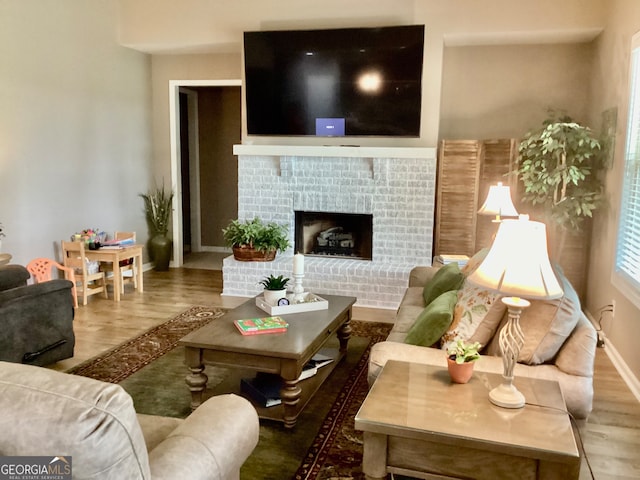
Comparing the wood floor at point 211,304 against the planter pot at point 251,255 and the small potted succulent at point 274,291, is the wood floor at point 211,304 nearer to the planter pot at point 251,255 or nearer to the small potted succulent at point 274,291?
the planter pot at point 251,255

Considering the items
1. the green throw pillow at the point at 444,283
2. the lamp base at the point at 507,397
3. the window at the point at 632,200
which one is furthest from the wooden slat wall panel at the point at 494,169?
the lamp base at the point at 507,397

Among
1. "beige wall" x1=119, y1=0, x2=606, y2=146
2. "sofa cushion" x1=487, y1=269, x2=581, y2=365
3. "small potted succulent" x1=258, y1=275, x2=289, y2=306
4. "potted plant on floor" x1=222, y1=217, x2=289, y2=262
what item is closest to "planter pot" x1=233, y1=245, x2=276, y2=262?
"potted plant on floor" x1=222, y1=217, x2=289, y2=262

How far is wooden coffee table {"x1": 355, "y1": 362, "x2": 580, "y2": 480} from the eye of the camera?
5.52ft

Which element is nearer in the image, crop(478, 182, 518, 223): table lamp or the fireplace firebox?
crop(478, 182, 518, 223): table lamp

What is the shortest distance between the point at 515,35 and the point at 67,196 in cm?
464

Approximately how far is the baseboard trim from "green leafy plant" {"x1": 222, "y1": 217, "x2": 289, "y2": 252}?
3033mm

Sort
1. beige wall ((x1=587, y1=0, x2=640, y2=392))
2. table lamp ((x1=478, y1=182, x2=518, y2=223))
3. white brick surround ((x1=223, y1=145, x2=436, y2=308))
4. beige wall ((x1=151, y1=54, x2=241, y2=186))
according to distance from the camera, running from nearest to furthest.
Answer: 1. beige wall ((x1=587, y1=0, x2=640, y2=392))
2. table lamp ((x1=478, y1=182, x2=518, y2=223))
3. white brick surround ((x1=223, y1=145, x2=436, y2=308))
4. beige wall ((x1=151, y1=54, x2=241, y2=186))

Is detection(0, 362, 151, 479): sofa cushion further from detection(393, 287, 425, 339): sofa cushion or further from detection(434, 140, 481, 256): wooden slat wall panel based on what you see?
detection(434, 140, 481, 256): wooden slat wall panel

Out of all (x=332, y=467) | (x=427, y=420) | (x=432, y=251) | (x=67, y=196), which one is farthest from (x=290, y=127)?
(x=427, y=420)

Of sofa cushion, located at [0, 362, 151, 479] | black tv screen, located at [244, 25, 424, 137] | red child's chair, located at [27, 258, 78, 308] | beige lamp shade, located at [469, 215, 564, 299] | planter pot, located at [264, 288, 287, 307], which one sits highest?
black tv screen, located at [244, 25, 424, 137]

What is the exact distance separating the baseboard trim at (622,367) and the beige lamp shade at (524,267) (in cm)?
203

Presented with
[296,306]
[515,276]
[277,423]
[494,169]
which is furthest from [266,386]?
[494,169]

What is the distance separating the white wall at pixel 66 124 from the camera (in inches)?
185

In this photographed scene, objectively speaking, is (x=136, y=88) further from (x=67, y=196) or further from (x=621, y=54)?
(x=621, y=54)
